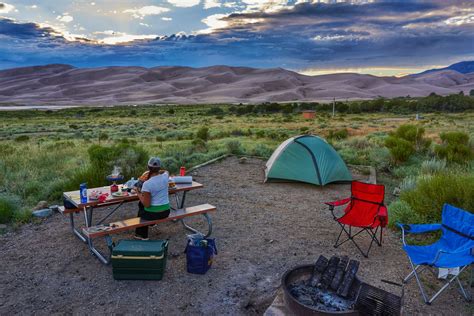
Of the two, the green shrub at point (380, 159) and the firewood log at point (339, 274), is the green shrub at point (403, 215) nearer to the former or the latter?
the firewood log at point (339, 274)

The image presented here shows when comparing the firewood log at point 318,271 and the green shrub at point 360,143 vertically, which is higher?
the firewood log at point 318,271

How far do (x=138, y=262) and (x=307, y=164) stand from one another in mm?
6003

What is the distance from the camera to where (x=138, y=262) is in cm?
459

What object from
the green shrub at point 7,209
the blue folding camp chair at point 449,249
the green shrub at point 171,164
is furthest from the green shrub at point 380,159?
the green shrub at point 7,209

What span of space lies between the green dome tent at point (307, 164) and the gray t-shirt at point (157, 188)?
470cm

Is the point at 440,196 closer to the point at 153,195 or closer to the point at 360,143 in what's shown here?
the point at 153,195

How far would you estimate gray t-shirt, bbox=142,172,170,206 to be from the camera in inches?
207

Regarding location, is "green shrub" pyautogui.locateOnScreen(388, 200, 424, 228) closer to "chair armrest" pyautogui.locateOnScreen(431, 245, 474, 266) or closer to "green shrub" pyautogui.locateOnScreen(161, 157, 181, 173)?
"chair armrest" pyautogui.locateOnScreen(431, 245, 474, 266)

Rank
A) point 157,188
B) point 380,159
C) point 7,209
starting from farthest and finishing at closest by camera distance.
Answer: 1. point 380,159
2. point 7,209
3. point 157,188

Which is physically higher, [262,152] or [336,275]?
[336,275]

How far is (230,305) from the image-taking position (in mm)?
4145

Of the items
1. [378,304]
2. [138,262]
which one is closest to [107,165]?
[138,262]

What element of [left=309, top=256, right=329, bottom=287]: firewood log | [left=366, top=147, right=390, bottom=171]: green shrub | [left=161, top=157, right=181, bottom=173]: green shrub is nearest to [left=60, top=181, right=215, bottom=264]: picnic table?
[left=309, top=256, right=329, bottom=287]: firewood log

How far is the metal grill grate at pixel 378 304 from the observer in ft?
11.5
